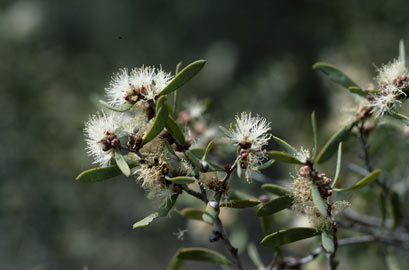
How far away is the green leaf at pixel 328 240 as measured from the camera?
114cm

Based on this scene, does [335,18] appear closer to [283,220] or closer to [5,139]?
[283,220]

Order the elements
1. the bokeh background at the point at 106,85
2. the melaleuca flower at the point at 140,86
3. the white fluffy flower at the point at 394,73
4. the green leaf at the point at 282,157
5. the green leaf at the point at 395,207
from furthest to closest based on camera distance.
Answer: the bokeh background at the point at 106,85 → the green leaf at the point at 395,207 → the white fluffy flower at the point at 394,73 → the melaleuca flower at the point at 140,86 → the green leaf at the point at 282,157

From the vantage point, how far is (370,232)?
187cm

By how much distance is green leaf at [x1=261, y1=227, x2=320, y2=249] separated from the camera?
1.18 meters

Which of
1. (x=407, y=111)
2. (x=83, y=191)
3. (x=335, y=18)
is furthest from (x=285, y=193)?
(x=83, y=191)

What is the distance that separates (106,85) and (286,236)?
10.6ft

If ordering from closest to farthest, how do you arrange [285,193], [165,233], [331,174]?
[285,193], [331,174], [165,233]

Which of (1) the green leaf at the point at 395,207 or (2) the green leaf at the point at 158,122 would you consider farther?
(1) the green leaf at the point at 395,207

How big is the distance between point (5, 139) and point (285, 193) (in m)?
3.19

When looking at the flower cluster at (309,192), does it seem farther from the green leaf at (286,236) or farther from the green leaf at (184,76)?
the green leaf at (184,76)

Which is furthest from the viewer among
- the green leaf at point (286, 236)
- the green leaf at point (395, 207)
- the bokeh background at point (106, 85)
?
the bokeh background at point (106, 85)

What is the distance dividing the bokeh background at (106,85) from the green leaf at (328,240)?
58.5 inches

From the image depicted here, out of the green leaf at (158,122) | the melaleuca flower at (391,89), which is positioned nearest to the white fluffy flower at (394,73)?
the melaleuca flower at (391,89)

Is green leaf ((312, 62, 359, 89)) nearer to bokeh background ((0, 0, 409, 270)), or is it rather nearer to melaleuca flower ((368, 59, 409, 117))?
melaleuca flower ((368, 59, 409, 117))
